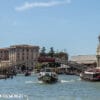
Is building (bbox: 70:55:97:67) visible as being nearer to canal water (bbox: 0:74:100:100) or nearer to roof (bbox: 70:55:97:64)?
roof (bbox: 70:55:97:64)

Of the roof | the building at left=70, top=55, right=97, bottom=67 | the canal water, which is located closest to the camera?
the canal water

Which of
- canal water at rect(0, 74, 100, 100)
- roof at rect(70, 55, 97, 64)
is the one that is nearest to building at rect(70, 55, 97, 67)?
roof at rect(70, 55, 97, 64)

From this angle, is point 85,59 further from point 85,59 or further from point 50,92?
point 50,92

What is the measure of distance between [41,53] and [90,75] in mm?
106676

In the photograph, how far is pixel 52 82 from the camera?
3130 inches

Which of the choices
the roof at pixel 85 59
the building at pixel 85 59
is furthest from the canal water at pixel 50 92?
the roof at pixel 85 59

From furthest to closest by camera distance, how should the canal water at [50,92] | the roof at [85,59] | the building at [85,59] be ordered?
1. the roof at [85,59]
2. the building at [85,59]
3. the canal water at [50,92]

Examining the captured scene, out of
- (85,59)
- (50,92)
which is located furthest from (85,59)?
(50,92)

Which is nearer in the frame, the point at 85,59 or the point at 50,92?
the point at 50,92

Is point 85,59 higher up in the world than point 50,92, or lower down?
higher up

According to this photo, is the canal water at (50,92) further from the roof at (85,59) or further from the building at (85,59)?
the roof at (85,59)

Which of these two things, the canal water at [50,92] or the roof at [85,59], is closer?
the canal water at [50,92]

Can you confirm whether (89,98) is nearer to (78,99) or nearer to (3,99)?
(78,99)

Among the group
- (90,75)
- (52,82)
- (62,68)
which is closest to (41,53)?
(62,68)
